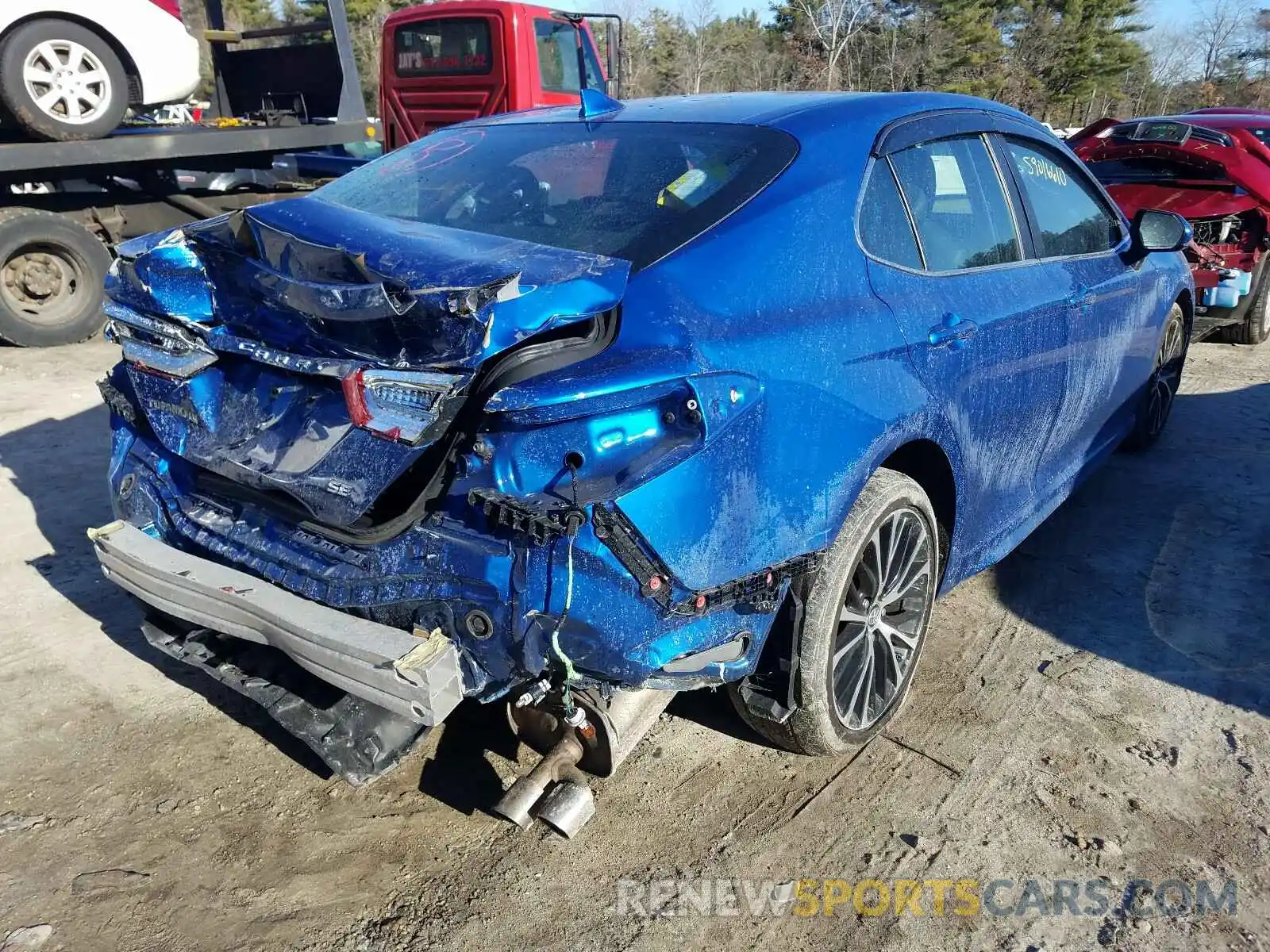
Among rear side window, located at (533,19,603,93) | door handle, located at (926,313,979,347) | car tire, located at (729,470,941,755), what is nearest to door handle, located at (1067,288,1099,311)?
door handle, located at (926,313,979,347)

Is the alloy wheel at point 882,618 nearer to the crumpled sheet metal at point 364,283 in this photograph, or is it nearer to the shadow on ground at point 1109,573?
the shadow on ground at point 1109,573

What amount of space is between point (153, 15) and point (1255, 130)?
903 centimetres

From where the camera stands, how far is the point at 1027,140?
3584 mm

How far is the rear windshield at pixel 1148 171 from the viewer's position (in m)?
7.20

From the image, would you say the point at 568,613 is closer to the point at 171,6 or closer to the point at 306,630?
the point at 306,630

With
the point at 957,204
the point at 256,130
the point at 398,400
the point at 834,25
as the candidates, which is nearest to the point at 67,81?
the point at 256,130

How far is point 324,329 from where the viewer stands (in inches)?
87.2

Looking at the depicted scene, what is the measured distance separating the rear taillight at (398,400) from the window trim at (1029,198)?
2323 mm

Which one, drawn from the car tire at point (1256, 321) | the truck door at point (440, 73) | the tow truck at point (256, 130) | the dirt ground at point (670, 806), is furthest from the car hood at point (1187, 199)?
the truck door at point (440, 73)

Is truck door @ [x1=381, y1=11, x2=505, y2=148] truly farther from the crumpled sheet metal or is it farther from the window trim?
the crumpled sheet metal

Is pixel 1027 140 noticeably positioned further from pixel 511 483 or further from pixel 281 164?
pixel 281 164

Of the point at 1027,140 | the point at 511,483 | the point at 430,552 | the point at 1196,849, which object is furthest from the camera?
the point at 1027,140

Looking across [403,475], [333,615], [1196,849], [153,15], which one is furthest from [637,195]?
[153,15]

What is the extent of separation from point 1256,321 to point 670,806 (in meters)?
7.49
